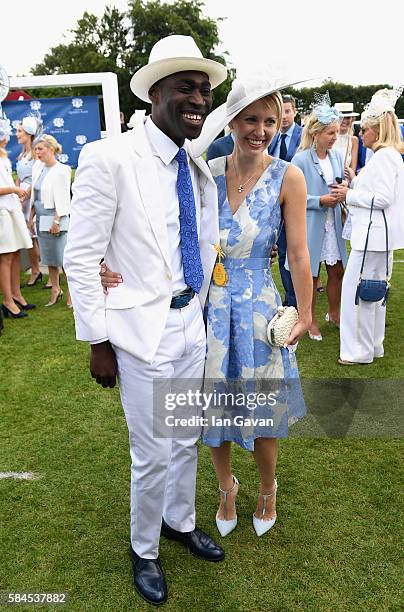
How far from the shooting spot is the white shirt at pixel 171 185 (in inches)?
85.4

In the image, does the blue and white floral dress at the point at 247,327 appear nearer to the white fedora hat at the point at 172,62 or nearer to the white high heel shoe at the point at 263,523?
the white high heel shoe at the point at 263,523

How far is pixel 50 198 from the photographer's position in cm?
649

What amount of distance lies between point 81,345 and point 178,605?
341 centimetres

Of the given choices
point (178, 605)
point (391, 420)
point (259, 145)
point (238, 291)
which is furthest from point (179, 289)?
point (391, 420)

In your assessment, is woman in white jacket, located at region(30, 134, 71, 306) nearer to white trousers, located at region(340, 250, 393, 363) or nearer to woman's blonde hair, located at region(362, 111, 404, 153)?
white trousers, located at region(340, 250, 393, 363)

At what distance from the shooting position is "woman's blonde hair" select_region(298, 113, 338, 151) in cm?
508

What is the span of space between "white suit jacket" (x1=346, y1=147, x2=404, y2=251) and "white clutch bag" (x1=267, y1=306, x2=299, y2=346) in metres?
2.24

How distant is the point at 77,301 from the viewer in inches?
83.4

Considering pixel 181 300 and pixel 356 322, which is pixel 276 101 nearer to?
pixel 181 300

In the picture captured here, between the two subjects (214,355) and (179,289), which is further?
(214,355)

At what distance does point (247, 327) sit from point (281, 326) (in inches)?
5.8

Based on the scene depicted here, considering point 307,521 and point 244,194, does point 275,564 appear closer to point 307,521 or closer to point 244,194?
point 307,521

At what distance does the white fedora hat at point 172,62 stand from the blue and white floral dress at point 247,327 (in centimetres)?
51

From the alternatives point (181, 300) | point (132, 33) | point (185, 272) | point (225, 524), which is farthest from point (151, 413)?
point (132, 33)
